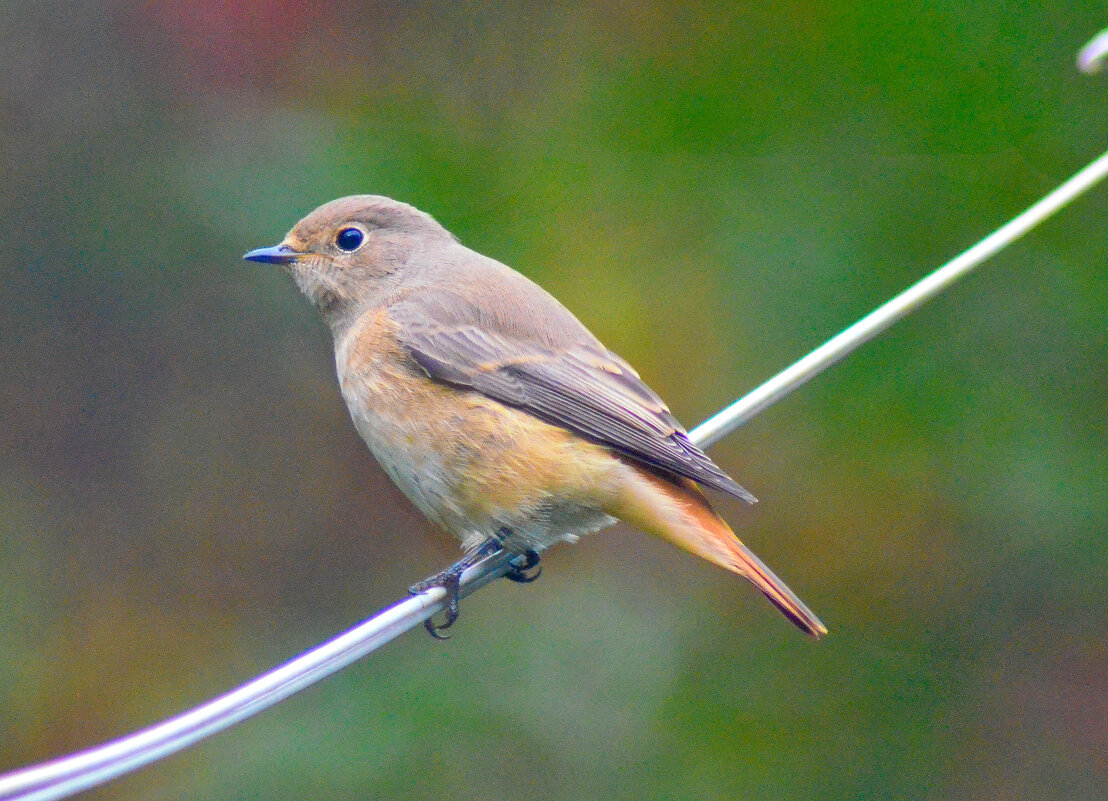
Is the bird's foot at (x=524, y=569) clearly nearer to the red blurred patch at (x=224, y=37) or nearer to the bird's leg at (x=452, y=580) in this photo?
the bird's leg at (x=452, y=580)

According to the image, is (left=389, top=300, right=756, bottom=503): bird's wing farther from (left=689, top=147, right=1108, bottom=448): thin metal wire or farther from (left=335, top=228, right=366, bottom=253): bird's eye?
(left=689, top=147, right=1108, bottom=448): thin metal wire

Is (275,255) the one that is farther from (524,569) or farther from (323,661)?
(323,661)

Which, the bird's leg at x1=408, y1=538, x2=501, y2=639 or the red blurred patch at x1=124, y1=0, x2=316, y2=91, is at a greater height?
the red blurred patch at x1=124, y1=0, x2=316, y2=91

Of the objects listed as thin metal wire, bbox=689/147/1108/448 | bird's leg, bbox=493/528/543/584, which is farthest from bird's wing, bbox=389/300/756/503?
thin metal wire, bbox=689/147/1108/448

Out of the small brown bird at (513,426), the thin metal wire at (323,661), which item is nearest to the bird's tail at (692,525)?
the small brown bird at (513,426)

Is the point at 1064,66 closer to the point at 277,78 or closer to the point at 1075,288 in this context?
the point at 1075,288

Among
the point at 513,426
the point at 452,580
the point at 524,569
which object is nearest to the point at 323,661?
the point at 452,580

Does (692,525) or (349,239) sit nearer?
(692,525)
